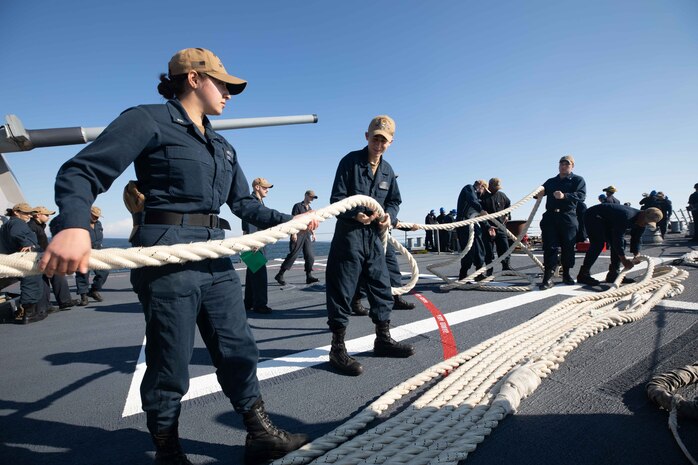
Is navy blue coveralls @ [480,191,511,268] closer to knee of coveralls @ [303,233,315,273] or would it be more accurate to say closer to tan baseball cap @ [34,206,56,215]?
knee of coveralls @ [303,233,315,273]

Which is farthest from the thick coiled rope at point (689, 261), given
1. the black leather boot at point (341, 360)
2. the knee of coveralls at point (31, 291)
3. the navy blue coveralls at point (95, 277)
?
the knee of coveralls at point (31, 291)

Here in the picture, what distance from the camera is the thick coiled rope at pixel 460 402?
145cm

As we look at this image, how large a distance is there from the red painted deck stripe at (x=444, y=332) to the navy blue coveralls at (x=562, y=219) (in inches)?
86.0

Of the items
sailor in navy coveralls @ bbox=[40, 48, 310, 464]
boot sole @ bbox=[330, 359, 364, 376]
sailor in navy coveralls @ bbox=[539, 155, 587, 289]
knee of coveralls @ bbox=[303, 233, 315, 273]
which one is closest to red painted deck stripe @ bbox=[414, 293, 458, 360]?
boot sole @ bbox=[330, 359, 364, 376]

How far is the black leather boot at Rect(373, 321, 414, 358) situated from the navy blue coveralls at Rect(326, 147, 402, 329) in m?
0.08

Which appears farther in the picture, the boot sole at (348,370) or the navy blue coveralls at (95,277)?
the navy blue coveralls at (95,277)

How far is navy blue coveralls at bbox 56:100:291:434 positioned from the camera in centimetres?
130

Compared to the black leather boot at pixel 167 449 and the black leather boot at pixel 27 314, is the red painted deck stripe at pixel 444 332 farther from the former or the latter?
the black leather boot at pixel 27 314

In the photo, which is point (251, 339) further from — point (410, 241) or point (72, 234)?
point (410, 241)

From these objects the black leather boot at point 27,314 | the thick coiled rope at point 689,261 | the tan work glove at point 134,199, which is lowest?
the black leather boot at point 27,314

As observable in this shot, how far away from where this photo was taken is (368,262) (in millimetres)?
2713

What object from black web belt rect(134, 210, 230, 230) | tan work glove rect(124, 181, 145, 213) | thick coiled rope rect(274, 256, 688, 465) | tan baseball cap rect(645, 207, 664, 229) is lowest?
thick coiled rope rect(274, 256, 688, 465)

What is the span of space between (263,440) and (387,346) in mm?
1369

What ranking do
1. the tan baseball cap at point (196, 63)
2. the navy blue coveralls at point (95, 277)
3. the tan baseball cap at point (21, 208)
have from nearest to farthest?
the tan baseball cap at point (196, 63) < the tan baseball cap at point (21, 208) < the navy blue coveralls at point (95, 277)
